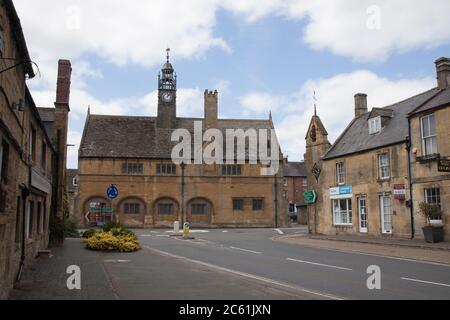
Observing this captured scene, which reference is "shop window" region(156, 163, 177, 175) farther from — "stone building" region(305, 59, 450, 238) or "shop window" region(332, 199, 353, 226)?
"shop window" region(332, 199, 353, 226)

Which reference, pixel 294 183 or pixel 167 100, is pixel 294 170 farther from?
pixel 167 100

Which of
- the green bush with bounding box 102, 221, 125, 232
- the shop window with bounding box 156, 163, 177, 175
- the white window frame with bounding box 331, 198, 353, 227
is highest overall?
the shop window with bounding box 156, 163, 177, 175

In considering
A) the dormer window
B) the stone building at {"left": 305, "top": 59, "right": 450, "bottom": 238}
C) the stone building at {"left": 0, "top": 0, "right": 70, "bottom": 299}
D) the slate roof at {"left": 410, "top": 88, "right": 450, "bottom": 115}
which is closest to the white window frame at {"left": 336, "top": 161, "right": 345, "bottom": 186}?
the stone building at {"left": 305, "top": 59, "right": 450, "bottom": 238}

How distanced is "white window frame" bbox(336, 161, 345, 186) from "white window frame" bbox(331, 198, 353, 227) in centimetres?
123

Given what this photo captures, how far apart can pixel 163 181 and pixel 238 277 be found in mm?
39794

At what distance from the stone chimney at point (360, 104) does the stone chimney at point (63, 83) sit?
21.1m

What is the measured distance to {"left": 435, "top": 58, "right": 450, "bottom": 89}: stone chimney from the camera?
→ 26.2m

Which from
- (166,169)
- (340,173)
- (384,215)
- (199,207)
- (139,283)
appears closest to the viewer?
(139,283)

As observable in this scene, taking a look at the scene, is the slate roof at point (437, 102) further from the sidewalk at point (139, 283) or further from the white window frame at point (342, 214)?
the sidewalk at point (139, 283)

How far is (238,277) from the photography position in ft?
39.2

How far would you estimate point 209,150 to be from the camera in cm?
5275

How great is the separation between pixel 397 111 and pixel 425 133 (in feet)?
19.0

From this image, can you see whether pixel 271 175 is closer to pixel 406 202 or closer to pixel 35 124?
pixel 406 202

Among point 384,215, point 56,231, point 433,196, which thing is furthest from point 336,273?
point 384,215
